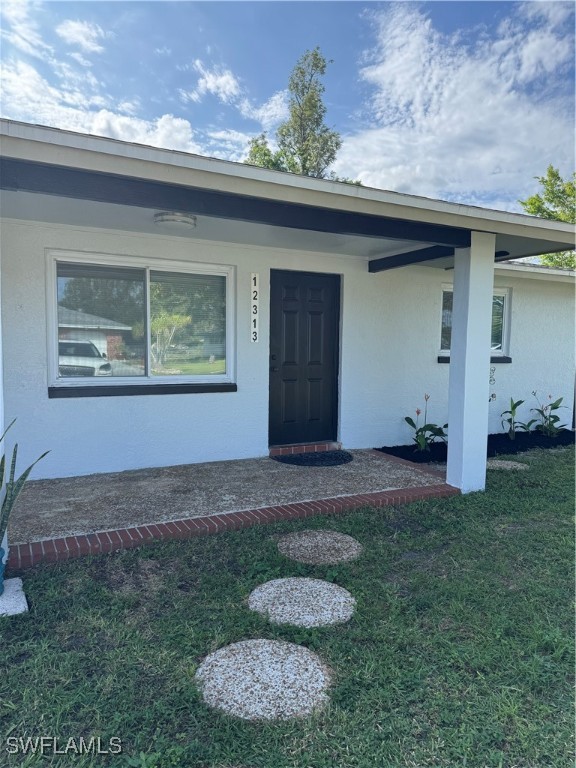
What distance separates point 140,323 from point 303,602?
355cm

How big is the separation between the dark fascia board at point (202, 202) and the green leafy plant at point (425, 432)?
9.25ft

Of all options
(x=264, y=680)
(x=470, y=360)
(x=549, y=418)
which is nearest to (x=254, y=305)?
(x=470, y=360)

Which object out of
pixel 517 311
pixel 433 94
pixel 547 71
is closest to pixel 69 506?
pixel 517 311

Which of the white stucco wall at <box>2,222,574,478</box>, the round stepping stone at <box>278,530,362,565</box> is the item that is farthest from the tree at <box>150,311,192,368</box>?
the round stepping stone at <box>278,530,362,565</box>

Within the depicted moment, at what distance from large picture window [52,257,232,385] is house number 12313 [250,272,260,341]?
266 millimetres

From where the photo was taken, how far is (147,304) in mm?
5309

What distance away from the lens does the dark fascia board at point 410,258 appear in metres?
5.03

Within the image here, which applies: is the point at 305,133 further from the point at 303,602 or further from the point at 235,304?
the point at 303,602

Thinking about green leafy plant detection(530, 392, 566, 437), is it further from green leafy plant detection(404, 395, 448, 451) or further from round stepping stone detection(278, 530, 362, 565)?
round stepping stone detection(278, 530, 362, 565)

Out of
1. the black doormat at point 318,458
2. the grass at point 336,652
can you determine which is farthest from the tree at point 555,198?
the grass at point 336,652

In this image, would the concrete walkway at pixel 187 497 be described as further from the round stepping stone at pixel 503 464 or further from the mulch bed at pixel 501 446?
the round stepping stone at pixel 503 464

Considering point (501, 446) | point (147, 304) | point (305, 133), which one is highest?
point (305, 133)

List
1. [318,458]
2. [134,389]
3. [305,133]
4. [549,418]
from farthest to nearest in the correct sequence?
1. [305,133]
2. [549,418]
3. [318,458]
4. [134,389]

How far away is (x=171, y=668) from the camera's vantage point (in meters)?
2.24
